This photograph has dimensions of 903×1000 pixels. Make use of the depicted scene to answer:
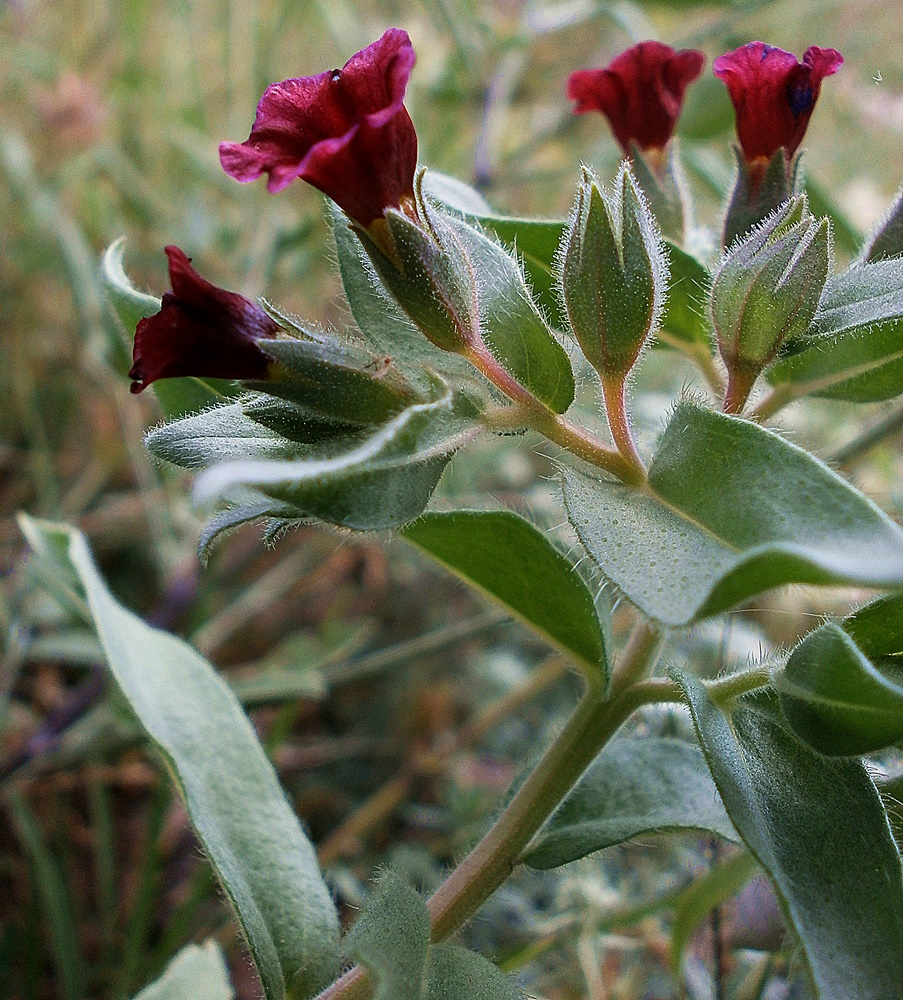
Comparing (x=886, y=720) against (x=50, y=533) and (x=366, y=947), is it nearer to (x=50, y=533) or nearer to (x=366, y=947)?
(x=366, y=947)

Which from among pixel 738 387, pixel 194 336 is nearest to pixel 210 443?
pixel 194 336

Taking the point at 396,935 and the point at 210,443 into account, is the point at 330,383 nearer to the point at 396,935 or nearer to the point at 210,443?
the point at 210,443

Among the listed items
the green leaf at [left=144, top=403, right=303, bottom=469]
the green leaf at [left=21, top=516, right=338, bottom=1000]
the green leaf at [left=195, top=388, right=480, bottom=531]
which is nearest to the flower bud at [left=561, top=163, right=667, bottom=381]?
the green leaf at [left=195, top=388, right=480, bottom=531]

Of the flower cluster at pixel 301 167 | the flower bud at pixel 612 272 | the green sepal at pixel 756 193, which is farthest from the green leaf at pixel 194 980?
the green sepal at pixel 756 193

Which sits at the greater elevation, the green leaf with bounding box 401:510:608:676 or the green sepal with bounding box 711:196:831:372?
the green sepal with bounding box 711:196:831:372

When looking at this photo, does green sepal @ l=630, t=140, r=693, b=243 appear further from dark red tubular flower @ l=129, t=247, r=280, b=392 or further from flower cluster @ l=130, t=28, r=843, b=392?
dark red tubular flower @ l=129, t=247, r=280, b=392
